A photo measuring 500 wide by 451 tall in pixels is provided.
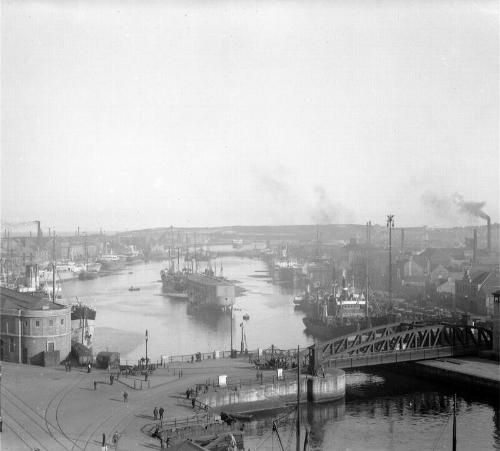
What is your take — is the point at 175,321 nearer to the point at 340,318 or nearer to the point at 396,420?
the point at 340,318

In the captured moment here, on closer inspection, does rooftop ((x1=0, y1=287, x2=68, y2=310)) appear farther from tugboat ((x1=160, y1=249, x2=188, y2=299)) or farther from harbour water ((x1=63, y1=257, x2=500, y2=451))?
tugboat ((x1=160, y1=249, x2=188, y2=299))

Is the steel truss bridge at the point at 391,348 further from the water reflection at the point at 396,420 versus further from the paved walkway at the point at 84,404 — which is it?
the paved walkway at the point at 84,404

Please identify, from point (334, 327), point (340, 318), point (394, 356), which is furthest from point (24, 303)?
point (340, 318)

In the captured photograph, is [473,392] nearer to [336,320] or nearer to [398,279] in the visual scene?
[336,320]

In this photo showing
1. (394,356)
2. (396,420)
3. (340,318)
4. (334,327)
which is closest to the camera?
(396,420)

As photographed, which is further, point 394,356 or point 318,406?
point 394,356

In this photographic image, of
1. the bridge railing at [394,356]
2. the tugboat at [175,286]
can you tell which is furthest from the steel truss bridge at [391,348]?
the tugboat at [175,286]

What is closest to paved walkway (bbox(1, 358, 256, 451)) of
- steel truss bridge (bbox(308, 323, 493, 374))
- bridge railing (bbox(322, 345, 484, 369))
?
steel truss bridge (bbox(308, 323, 493, 374))
